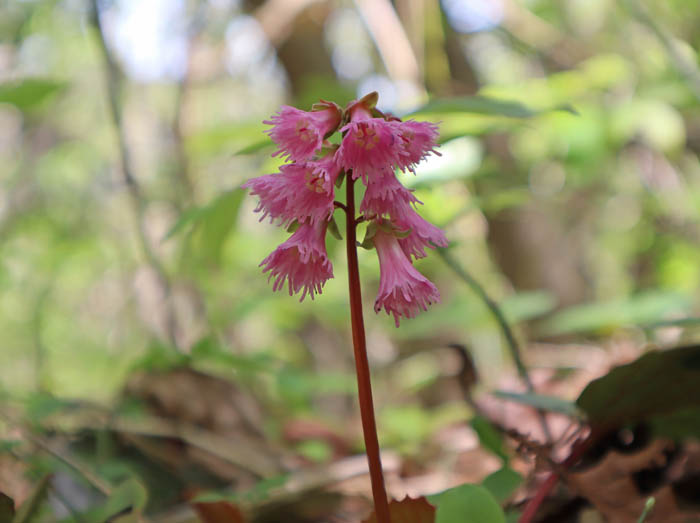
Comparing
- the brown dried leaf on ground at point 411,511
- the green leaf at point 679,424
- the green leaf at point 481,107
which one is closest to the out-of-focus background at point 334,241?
the green leaf at point 481,107

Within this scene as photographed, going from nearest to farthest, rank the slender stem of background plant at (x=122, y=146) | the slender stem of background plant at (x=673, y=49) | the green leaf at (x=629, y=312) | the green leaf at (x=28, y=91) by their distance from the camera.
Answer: the green leaf at (x=28, y=91) → the slender stem of background plant at (x=673, y=49) → the green leaf at (x=629, y=312) → the slender stem of background plant at (x=122, y=146)

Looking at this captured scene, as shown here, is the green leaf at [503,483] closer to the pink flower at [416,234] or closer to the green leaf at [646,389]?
the green leaf at [646,389]

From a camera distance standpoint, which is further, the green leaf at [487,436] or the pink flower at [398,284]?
the green leaf at [487,436]

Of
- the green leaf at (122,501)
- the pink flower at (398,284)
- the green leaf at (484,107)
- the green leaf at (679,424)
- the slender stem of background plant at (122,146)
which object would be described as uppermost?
the slender stem of background plant at (122,146)

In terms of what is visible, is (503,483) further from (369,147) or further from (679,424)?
(369,147)

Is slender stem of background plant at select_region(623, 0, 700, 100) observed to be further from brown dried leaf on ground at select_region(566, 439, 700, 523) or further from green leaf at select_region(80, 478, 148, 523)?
green leaf at select_region(80, 478, 148, 523)

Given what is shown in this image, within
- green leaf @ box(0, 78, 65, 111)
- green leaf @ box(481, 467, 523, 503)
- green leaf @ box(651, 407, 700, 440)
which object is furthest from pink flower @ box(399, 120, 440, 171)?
green leaf @ box(0, 78, 65, 111)

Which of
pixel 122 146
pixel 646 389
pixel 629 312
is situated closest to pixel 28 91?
pixel 122 146
